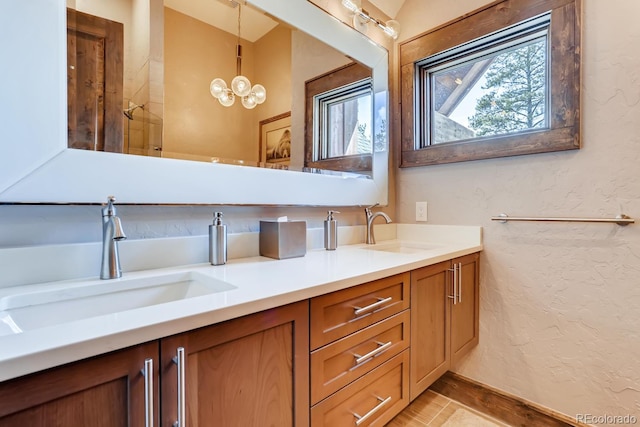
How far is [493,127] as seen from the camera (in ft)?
5.57

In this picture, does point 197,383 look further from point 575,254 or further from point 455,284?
point 575,254

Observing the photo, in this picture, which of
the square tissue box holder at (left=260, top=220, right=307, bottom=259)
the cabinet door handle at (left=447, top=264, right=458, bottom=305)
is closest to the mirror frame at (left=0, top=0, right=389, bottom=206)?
the square tissue box holder at (left=260, top=220, right=307, bottom=259)

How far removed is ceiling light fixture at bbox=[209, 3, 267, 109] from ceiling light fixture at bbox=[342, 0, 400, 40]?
0.71 m

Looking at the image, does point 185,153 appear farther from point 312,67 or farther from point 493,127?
point 493,127

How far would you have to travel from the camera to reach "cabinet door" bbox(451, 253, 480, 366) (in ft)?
5.01

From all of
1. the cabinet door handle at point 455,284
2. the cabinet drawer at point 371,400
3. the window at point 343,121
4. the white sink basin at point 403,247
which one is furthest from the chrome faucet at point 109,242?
the cabinet door handle at point 455,284

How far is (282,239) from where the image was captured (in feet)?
4.15

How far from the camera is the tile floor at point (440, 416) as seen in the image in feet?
4.83

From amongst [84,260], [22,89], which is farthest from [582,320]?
[22,89]

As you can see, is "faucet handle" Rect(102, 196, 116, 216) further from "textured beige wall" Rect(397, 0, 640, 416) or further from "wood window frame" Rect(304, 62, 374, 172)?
"textured beige wall" Rect(397, 0, 640, 416)

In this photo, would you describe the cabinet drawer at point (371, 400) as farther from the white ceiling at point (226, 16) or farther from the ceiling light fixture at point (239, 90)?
the white ceiling at point (226, 16)

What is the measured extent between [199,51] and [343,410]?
1357 millimetres

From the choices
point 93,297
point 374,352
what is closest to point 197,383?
point 93,297

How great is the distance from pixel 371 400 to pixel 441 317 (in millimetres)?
546
